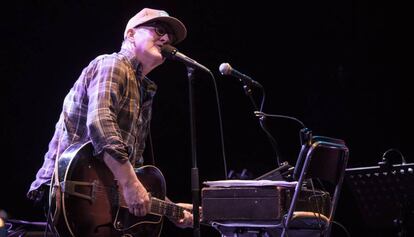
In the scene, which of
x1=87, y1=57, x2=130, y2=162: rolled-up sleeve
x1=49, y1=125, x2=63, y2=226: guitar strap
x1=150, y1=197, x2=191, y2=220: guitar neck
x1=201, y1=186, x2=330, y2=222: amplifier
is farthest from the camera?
x1=150, y1=197, x2=191, y2=220: guitar neck

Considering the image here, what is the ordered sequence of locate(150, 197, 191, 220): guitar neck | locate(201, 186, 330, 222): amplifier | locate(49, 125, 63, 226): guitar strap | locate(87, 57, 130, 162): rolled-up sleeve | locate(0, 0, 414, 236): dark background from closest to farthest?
locate(49, 125, 63, 226): guitar strap < locate(87, 57, 130, 162): rolled-up sleeve < locate(201, 186, 330, 222): amplifier < locate(150, 197, 191, 220): guitar neck < locate(0, 0, 414, 236): dark background

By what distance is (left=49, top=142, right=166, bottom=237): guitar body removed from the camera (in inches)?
112

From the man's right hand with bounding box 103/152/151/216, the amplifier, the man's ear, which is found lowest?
the amplifier

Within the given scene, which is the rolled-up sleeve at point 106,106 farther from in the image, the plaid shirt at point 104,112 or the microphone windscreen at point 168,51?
the microphone windscreen at point 168,51

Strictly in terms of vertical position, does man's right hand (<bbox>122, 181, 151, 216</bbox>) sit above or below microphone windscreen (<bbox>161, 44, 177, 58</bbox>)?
below

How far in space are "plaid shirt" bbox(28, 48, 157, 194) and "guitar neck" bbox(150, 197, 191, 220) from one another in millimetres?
329

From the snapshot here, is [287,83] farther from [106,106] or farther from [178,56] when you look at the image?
[106,106]

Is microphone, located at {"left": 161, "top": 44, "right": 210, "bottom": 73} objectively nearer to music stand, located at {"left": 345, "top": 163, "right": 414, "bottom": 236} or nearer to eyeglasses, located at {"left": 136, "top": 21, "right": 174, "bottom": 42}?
eyeglasses, located at {"left": 136, "top": 21, "right": 174, "bottom": 42}

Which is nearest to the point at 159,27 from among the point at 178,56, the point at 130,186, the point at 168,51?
the point at 168,51

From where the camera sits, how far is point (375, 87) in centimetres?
662

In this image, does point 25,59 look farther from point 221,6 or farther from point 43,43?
point 221,6

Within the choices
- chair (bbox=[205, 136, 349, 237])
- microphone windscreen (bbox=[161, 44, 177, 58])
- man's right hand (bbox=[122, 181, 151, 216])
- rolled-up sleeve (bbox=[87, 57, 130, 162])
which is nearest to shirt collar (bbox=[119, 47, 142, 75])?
rolled-up sleeve (bbox=[87, 57, 130, 162])

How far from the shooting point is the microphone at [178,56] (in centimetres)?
304

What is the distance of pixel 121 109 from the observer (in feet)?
10.6
